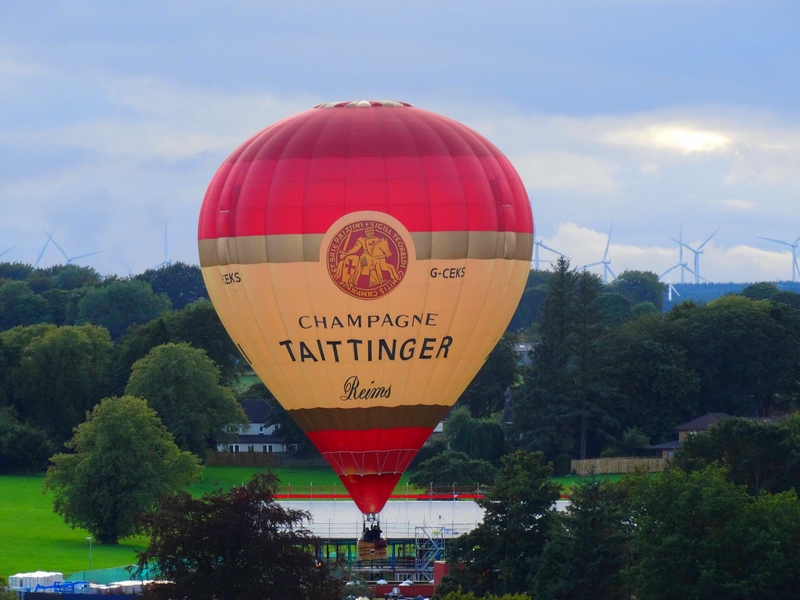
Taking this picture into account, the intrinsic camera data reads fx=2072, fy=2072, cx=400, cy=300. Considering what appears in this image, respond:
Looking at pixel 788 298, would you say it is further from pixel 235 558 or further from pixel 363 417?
pixel 235 558

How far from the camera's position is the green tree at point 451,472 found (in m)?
88.9

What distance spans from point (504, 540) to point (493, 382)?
63506 millimetres

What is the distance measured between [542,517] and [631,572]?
469 cm

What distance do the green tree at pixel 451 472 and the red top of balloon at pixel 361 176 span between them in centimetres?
4078

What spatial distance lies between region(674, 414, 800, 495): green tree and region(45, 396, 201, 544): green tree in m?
24.2

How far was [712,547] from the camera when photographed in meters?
47.0

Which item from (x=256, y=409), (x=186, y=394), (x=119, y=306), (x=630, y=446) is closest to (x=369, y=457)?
(x=186, y=394)

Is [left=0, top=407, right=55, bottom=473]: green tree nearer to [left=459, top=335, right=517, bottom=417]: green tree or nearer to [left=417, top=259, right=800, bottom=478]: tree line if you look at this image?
[left=417, top=259, right=800, bottom=478]: tree line

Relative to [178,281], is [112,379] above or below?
below

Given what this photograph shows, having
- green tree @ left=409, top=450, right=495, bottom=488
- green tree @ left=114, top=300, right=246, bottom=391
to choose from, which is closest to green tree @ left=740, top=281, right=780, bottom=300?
green tree @ left=114, top=300, right=246, bottom=391

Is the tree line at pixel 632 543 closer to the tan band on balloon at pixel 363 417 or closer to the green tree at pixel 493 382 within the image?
the tan band on balloon at pixel 363 417

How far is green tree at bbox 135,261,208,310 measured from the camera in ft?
603

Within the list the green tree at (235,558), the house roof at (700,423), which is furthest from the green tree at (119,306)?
the green tree at (235,558)

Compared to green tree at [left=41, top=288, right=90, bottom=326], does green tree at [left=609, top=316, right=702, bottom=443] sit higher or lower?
lower
